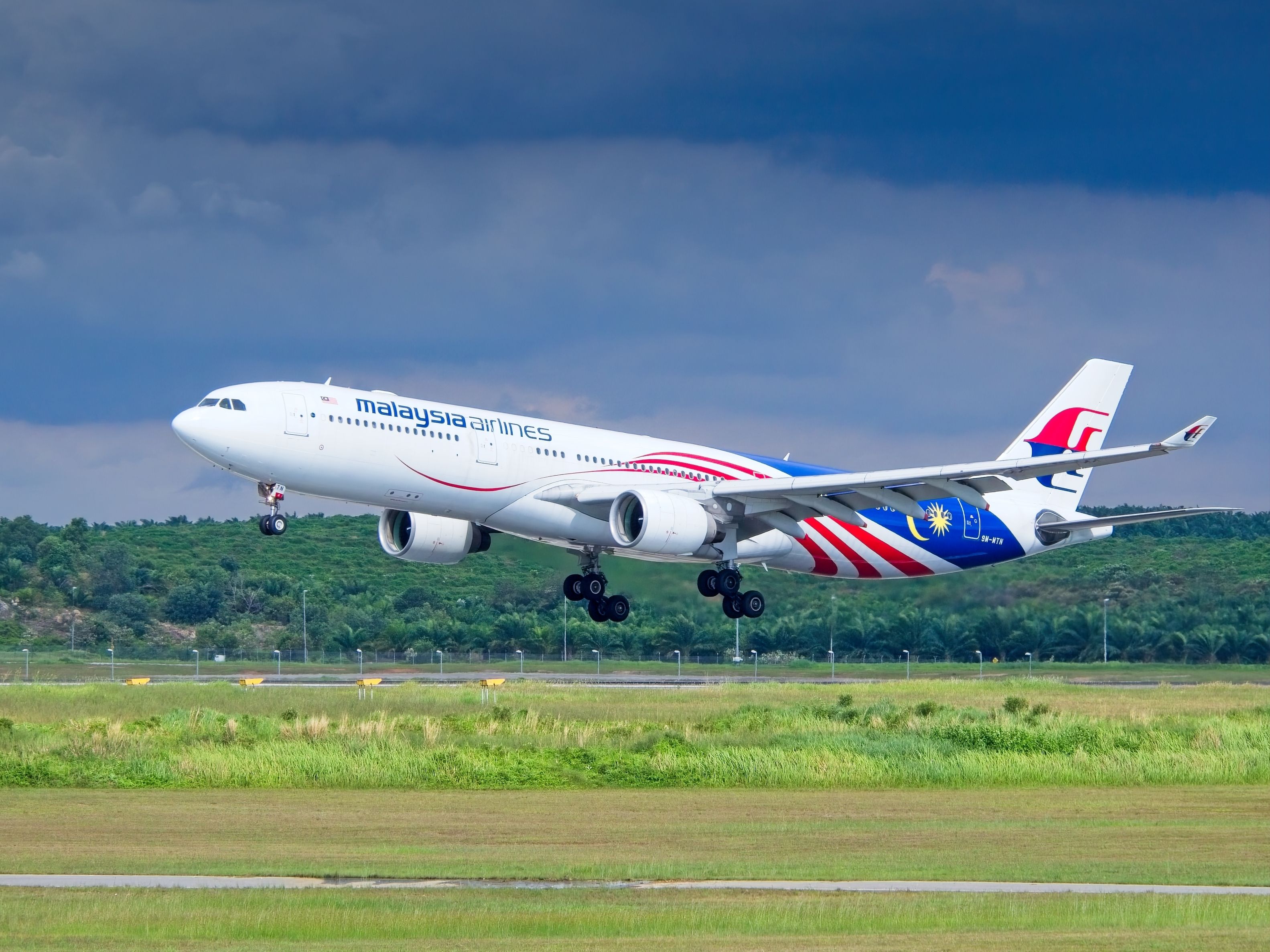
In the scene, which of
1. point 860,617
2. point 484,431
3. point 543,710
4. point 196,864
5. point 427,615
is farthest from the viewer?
point 427,615

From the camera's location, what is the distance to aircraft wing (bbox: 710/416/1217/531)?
1769 inches

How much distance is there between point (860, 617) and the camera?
72.4 meters

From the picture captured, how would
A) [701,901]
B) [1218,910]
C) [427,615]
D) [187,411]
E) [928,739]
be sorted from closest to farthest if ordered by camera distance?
1. [1218,910]
2. [701,901]
3. [187,411]
4. [928,739]
5. [427,615]

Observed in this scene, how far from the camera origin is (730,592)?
50.7 m

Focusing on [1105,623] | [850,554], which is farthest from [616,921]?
[1105,623]

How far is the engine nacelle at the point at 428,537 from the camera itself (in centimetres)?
4881

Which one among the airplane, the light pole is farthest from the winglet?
the light pole

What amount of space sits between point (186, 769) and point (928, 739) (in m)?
20.5

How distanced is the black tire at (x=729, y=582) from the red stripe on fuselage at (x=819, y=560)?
8.51 feet

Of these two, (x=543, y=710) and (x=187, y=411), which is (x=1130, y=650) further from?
(x=187, y=411)

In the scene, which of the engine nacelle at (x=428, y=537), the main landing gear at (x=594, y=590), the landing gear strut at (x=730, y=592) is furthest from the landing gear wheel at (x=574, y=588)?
the landing gear strut at (x=730, y=592)

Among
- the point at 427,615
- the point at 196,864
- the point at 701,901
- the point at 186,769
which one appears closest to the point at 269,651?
the point at 427,615

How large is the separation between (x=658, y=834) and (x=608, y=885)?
314 inches

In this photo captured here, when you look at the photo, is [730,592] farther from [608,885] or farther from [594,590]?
[608,885]
